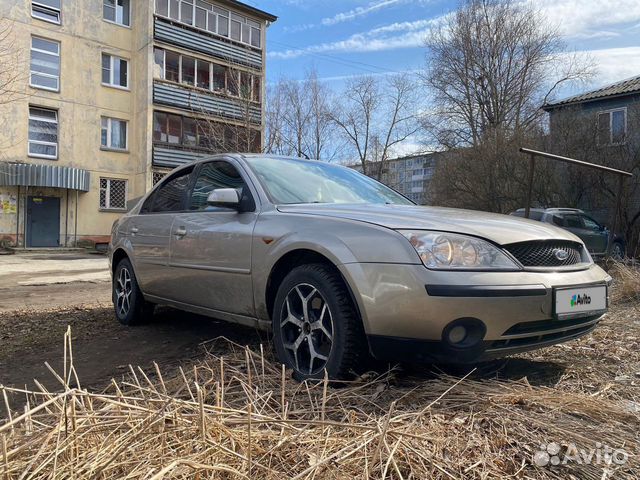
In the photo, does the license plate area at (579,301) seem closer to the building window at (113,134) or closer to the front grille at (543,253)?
the front grille at (543,253)

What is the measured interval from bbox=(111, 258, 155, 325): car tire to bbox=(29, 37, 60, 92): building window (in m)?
18.5

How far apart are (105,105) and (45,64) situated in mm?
2679

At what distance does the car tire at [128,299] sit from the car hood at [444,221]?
2.23 meters

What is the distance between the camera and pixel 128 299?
4855mm

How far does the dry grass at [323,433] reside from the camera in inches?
59.9

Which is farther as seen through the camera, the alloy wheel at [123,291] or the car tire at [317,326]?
the alloy wheel at [123,291]

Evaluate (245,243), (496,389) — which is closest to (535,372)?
(496,389)

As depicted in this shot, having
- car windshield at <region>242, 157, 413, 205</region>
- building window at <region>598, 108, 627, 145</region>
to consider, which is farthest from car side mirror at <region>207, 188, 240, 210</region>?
building window at <region>598, 108, 627, 145</region>

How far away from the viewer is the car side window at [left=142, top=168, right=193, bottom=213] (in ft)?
14.3

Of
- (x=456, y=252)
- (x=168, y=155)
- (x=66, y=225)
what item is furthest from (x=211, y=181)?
(x=168, y=155)

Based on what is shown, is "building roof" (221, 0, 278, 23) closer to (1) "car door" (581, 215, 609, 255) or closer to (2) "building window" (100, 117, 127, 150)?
(2) "building window" (100, 117, 127, 150)

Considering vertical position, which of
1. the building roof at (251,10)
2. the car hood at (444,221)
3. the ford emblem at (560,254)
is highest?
the building roof at (251,10)

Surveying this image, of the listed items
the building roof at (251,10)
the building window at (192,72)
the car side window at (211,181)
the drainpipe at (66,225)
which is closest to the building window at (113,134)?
the building window at (192,72)

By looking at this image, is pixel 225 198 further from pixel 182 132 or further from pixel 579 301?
pixel 182 132
